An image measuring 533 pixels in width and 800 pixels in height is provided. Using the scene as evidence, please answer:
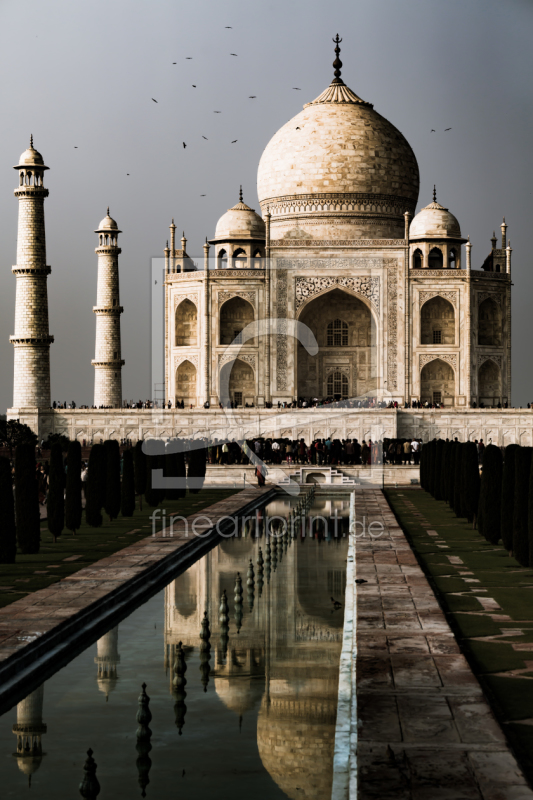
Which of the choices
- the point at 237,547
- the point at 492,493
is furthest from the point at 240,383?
the point at 492,493

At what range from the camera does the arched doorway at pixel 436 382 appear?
95.1 ft

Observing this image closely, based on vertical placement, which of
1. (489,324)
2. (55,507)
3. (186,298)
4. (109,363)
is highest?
(186,298)

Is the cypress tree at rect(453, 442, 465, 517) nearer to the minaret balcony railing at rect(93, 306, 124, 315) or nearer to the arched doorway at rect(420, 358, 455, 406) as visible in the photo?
the arched doorway at rect(420, 358, 455, 406)

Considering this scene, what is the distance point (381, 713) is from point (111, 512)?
376 inches

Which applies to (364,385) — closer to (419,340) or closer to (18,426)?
(419,340)

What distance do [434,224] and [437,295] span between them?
114 inches

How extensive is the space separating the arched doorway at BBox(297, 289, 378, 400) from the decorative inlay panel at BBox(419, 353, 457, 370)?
1.40 metres

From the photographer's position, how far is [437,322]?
29.6 meters

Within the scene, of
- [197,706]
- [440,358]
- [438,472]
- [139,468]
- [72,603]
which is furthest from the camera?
[440,358]

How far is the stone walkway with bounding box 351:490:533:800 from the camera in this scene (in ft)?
11.9

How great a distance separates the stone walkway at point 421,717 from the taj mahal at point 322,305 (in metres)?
19.3

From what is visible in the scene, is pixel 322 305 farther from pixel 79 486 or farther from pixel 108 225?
pixel 79 486

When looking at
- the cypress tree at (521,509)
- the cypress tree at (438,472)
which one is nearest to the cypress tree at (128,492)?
the cypress tree at (438,472)

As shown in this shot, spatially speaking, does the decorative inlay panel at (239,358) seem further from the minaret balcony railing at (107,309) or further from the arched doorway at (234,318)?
the minaret balcony railing at (107,309)
